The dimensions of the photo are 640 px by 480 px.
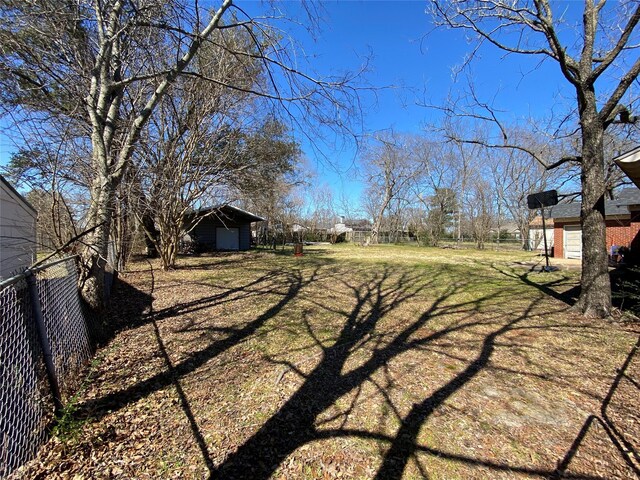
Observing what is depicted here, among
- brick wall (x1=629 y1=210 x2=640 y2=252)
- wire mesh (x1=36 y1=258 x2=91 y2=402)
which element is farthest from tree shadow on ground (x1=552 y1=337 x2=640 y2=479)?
brick wall (x1=629 y1=210 x2=640 y2=252)

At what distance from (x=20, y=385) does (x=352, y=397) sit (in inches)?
100

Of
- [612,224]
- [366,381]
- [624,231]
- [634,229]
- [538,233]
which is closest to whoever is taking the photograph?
[366,381]

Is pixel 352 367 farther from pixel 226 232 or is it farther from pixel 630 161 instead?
pixel 226 232

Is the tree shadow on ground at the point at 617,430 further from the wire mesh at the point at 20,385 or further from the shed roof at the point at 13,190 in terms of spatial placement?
the shed roof at the point at 13,190

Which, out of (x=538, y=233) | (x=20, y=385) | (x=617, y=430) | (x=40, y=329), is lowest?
(x=617, y=430)

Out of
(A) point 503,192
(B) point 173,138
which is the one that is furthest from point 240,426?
(A) point 503,192

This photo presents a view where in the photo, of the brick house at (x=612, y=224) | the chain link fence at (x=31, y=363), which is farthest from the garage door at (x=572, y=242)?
the chain link fence at (x=31, y=363)

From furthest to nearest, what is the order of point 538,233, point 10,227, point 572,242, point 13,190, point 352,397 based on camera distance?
point 538,233, point 572,242, point 13,190, point 10,227, point 352,397

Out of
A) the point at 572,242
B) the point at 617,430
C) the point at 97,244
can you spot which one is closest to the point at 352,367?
the point at 617,430

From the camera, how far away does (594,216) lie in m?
5.11

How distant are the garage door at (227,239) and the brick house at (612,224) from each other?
61.2 ft

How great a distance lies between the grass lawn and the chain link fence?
0.49 ft

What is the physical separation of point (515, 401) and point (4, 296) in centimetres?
410

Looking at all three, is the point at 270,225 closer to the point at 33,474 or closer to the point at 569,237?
the point at 569,237
